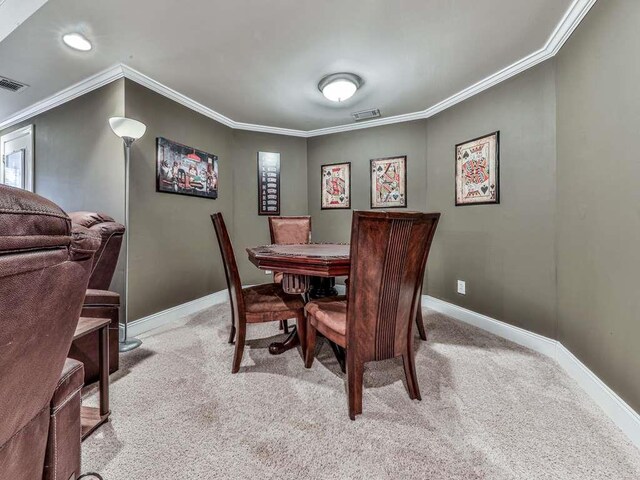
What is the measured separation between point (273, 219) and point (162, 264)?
119 centimetres

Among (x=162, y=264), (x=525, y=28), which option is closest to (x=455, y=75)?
(x=525, y=28)

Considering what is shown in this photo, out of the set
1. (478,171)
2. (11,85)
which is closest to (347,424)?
(478,171)

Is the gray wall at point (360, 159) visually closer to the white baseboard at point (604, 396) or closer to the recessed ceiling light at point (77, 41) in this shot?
the white baseboard at point (604, 396)

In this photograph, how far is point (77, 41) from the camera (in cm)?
207

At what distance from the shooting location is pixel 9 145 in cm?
352

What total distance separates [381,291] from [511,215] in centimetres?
175

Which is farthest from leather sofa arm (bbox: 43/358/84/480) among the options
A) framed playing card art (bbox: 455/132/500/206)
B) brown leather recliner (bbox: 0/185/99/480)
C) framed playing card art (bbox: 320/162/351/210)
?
framed playing card art (bbox: 320/162/351/210)

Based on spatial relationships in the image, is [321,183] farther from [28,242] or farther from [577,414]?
[28,242]

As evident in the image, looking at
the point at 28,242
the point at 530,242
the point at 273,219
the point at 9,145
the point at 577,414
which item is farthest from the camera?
the point at 9,145

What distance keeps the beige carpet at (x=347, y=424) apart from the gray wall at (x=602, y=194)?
1.07 ft

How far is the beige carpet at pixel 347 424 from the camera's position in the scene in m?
1.13

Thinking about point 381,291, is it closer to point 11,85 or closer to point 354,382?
point 354,382

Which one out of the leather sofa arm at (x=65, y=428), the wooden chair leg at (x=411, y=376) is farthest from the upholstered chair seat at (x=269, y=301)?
the leather sofa arm at (x=65, y=428)

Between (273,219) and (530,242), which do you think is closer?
(530,242)
